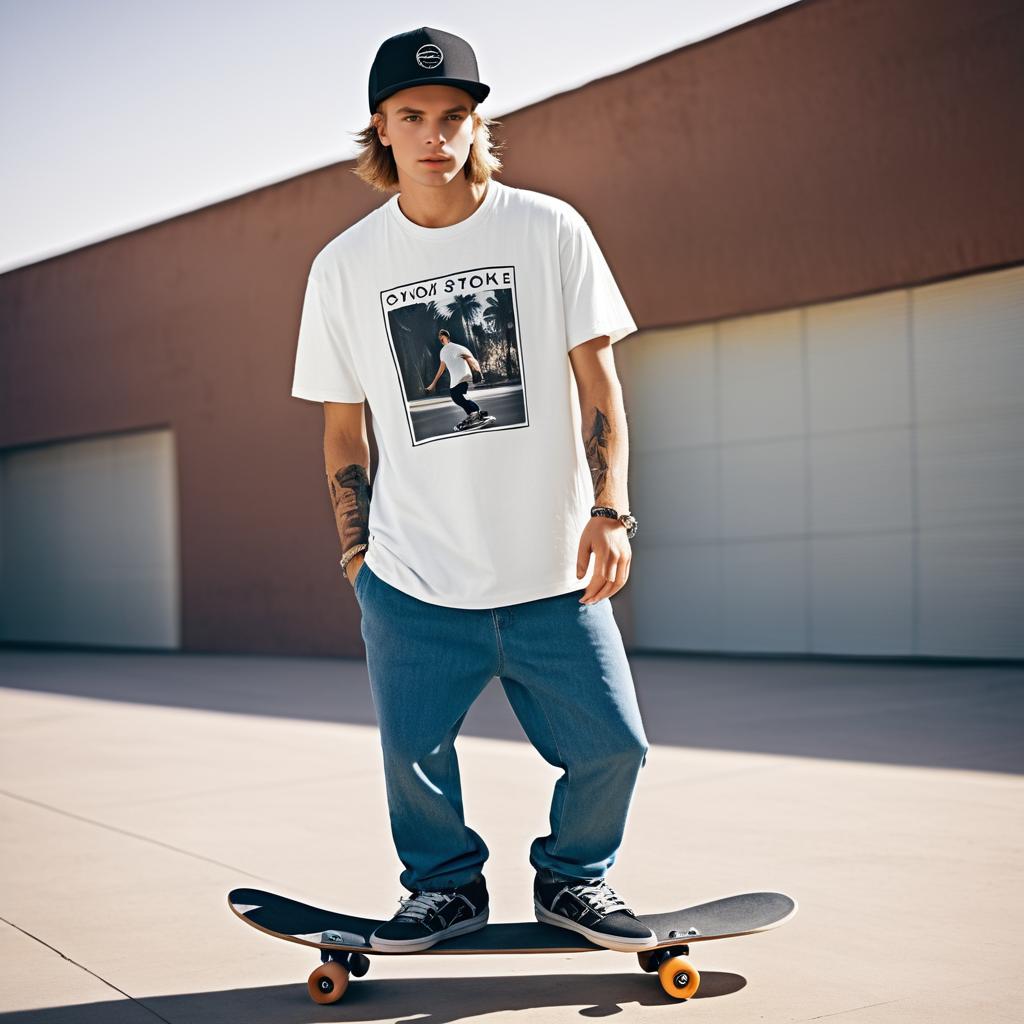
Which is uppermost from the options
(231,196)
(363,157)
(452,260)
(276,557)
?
(231,196)

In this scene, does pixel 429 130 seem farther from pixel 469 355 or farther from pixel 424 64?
pixel 469 355

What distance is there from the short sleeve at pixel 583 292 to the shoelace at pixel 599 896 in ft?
3.88

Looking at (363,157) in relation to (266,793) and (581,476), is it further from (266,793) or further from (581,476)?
(266,793)

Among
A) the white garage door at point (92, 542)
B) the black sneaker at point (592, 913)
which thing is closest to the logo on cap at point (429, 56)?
the black sneaker at point (592, 913)

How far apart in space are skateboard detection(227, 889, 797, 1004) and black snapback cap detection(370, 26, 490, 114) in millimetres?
1838

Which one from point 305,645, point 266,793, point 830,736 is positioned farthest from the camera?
point 305,645

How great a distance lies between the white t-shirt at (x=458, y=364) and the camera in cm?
298

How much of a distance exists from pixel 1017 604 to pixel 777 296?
332 cm

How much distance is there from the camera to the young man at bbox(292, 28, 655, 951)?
295 cm

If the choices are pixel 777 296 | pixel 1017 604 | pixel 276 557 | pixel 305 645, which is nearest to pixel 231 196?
pixel 276 557

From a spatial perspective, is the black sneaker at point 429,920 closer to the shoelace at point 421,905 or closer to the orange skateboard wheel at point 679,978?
the shoelace at point 421,905

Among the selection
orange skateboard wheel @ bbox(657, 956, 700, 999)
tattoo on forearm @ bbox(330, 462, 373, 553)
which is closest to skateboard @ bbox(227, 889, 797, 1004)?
orange skateboard wheel @ bbox(657, 956, 700, 999)

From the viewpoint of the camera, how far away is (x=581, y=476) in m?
3.06

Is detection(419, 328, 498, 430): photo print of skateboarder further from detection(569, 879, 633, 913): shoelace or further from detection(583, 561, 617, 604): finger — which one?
detection(569, 879, 633, 913): shoelace
